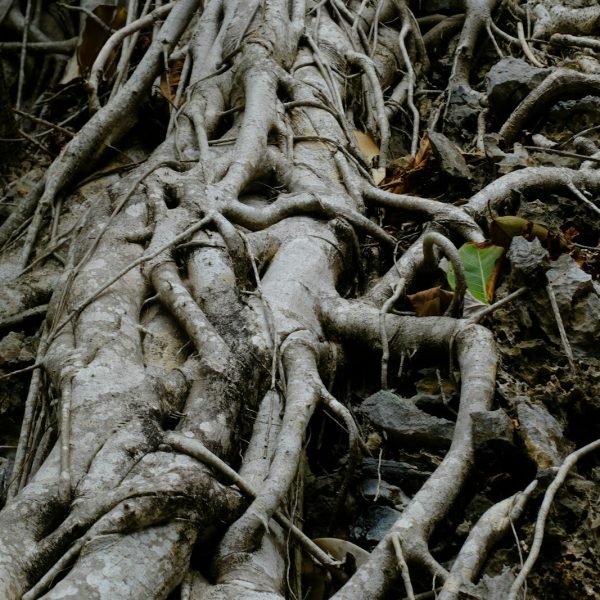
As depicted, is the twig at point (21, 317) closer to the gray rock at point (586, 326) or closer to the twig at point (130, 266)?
the twig at point (130, 266)

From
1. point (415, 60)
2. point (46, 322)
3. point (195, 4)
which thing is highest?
point (195, 4)

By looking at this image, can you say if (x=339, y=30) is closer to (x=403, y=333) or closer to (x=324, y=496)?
(x=403, y=333)

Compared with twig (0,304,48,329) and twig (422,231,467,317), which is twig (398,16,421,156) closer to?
twig (422,231,467,317)

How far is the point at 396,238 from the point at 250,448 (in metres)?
1.52

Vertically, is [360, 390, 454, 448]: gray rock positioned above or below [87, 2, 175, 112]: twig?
below

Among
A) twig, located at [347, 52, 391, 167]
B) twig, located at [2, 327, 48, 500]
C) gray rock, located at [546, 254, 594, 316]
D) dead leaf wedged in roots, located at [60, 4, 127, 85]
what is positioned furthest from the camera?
dead leaf wedged in roots, located at [60, 4, 127, 85]

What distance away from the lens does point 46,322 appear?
2.88 m

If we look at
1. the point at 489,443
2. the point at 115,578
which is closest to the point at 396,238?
the point at 489,443

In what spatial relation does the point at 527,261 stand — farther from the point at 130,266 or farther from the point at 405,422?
the point at 130,266

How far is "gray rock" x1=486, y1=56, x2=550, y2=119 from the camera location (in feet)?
14.5

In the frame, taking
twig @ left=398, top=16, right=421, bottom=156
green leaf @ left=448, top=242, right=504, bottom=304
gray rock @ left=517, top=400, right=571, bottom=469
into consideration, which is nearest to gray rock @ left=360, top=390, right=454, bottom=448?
gray rock @ left=517, top=400, right=571, bottom=469

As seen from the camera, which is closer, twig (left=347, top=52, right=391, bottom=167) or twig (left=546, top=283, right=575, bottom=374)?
twig (left=546, top=283, right=575, bottom=374)

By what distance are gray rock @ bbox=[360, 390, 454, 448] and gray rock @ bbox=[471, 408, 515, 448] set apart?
0.66 ft

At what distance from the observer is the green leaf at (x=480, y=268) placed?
2.85 metres
